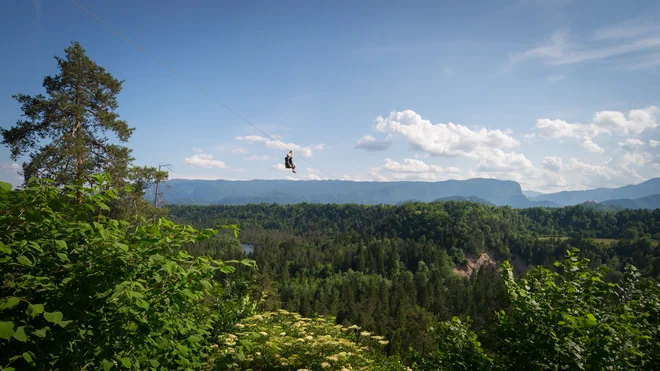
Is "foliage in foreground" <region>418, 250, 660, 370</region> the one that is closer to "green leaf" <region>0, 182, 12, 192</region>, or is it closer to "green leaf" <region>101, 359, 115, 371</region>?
"green leaf" <region>101, 359, 115, 371</region>

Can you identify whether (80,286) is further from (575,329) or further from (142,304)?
(575,329)

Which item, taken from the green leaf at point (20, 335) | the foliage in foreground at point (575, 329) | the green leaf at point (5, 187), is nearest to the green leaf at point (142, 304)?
the green leaf at point (20, 335)

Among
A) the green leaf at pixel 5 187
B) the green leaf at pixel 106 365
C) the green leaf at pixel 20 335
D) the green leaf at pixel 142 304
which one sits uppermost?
the green leaf at pixel 5 187

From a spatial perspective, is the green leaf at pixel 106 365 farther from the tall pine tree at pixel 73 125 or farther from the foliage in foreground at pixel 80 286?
the tall pine tree at pixel 73 125

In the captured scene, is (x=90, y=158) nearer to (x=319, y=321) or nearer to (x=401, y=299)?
(x=319, y=321)

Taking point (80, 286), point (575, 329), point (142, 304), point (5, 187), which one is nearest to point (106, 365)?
point (142, 304)

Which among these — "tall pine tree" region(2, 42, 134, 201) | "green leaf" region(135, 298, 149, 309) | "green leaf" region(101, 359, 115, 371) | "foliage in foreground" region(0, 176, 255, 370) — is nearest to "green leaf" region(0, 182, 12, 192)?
"foliage in foreground" region(0, 176, 255, 370)
